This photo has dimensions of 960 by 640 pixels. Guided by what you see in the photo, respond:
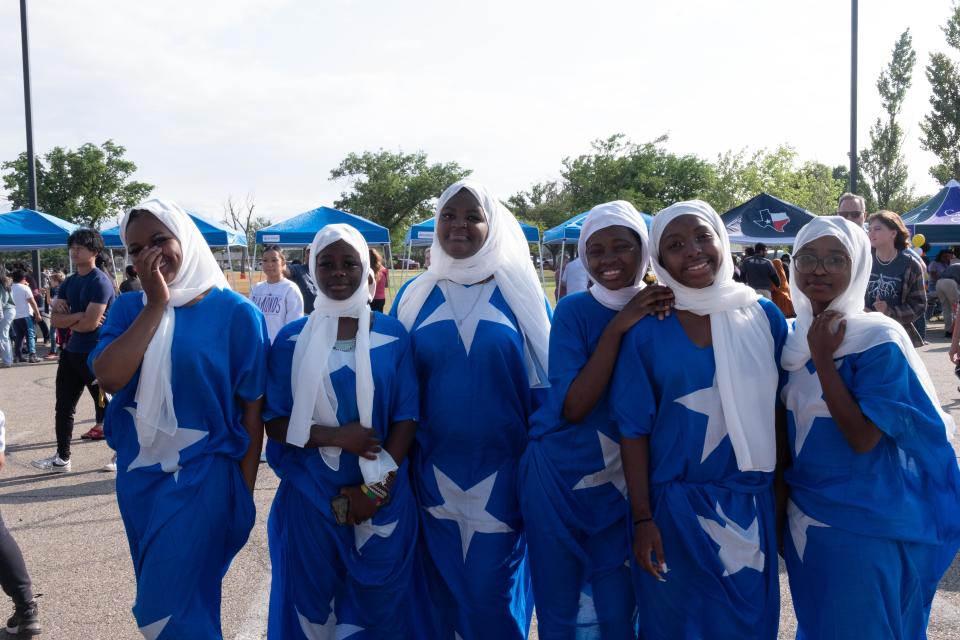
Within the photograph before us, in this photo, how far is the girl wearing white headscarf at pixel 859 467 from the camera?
214 cm

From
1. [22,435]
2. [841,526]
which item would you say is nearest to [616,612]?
[841,526]

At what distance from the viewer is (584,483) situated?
8.17ft

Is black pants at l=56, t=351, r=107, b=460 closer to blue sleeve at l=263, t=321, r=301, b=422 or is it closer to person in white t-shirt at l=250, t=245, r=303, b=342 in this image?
person in white t-shirt at l=250, t=245, r=303, b=342

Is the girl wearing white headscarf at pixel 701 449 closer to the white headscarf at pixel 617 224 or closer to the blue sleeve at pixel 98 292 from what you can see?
the white headscarf at pixel 617 224

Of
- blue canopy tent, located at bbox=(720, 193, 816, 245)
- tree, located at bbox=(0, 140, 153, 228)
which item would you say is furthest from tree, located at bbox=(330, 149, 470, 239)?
blue canopy tent, located at bbox=(720, 193, 816, 245)

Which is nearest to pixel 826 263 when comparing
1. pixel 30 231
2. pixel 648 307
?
pixel 648 307

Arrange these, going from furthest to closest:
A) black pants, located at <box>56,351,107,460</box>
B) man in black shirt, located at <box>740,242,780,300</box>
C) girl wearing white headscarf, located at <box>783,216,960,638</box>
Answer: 1. man in black shirt, located at <box>740,242,780,300</box>
2. black pants, located at <box>56,351,107,460</box>
3. girl wearing white headscarf, located at <box>783,216,960,638</box>

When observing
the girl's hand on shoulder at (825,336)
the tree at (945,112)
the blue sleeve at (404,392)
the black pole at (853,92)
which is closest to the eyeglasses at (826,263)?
the girl's hand on shoulder at (825,336)

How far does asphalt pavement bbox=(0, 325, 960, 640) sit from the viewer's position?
3.34 m

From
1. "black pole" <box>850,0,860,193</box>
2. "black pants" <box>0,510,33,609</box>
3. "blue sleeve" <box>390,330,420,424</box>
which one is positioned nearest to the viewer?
"blue sleeve" <box>390,330,420,424</box>

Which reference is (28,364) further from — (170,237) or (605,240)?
(605,240)

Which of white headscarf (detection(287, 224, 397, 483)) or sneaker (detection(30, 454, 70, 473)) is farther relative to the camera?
sneaker (detection(30, 454, 70, 473))

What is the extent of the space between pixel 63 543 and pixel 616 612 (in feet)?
11.5

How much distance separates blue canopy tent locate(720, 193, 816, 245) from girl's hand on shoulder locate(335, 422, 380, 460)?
1529cm
